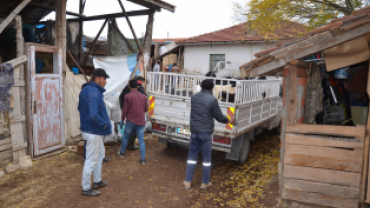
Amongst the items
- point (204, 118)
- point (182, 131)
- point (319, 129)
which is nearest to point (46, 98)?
point (182, 131)

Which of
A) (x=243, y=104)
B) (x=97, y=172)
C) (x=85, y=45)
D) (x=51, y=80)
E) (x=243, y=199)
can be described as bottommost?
(x=243, y=199)

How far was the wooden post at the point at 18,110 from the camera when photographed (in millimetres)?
5332

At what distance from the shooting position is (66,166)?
18.5 feet

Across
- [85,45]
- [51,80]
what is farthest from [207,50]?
[51,80]

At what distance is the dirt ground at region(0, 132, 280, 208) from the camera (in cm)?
430

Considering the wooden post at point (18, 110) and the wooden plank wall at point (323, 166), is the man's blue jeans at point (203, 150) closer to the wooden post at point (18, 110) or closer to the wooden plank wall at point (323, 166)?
the wooden plank wall at point (323, 166)

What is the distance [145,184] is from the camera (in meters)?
5.00

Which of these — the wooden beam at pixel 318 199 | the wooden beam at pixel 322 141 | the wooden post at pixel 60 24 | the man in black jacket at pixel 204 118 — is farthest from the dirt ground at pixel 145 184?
the wooden post at pixel 60 24

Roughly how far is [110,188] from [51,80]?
2.96m

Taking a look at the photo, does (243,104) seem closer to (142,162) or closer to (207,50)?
(142,162)

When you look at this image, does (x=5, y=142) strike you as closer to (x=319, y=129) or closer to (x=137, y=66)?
(x=137, y=66)

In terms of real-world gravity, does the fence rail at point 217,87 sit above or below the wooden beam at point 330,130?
above

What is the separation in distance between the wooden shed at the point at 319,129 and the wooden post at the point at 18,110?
4.45 meters

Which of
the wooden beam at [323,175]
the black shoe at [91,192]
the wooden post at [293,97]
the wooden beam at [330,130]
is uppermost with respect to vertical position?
the wooden post at [293,97]
